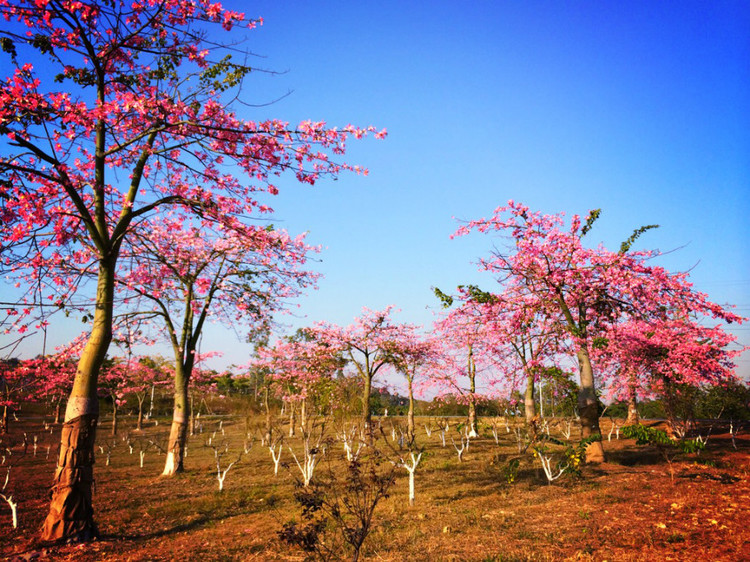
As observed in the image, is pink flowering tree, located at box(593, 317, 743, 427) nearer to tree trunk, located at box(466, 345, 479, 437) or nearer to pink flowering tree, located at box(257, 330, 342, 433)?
tree trunk, located at box(466, 345, 479, 437)

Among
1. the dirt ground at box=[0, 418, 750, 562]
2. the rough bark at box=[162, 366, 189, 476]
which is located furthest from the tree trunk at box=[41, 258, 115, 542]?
the rough bark at box=[162, 366, 189, 476]

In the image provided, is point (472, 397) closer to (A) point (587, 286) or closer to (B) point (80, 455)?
(A) point (587, 286)

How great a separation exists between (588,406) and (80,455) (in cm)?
1419

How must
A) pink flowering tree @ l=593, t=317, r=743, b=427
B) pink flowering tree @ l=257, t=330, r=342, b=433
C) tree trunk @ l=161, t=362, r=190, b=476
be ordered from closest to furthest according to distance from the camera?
tree trunk @ l=161, t=362, r=190, b=476
pink flowering tree @ l=593, t=317, r=743, b=427
pink flowering tree @ l=257, t=330, r=342, b=433

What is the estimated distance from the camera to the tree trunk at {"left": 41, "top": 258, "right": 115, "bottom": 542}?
282 inches

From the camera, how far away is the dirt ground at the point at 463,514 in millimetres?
6578

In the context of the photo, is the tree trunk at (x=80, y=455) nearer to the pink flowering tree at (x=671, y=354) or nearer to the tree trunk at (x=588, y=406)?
the tree trunk at (x=588, y=406)

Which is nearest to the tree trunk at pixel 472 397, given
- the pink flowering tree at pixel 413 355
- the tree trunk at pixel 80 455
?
the pink flowering tree at pixel 413 355

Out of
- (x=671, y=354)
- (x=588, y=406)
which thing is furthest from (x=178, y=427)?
(x=671, y=354)

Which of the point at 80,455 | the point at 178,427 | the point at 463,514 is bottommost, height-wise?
the point at 463,514

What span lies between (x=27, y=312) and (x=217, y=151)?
14.8 feet

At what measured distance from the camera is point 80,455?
24.4 feet

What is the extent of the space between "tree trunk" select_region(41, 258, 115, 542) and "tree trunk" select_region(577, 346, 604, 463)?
45.3 feet

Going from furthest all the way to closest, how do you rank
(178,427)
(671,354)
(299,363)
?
(299,363)
(671,354)
(178,427)
